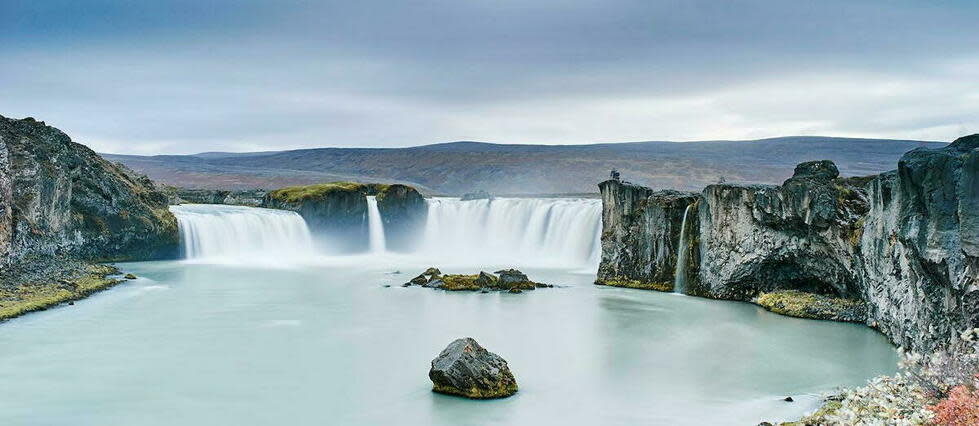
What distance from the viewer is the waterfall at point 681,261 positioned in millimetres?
36719

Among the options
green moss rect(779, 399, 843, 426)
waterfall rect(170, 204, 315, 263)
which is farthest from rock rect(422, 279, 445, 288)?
green moss rect(779, 399, 843, 426)

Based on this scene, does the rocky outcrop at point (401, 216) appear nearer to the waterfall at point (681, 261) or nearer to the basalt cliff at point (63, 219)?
the basalt cliff at point (63, 219)

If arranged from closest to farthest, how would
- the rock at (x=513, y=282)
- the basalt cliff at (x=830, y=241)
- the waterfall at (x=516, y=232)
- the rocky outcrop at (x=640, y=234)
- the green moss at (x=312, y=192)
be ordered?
the basalt cliff at (x=830, y=241)
the rocky outcrop at (x=640, y=234)
the rock at (x=513, y=282)
the waterfall at (x=516, y=232)
the green moss at (x=312, y=192)

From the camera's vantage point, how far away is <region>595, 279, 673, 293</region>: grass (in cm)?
3828

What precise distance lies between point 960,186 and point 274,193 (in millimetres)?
60933

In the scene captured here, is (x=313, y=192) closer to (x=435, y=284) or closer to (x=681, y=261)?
(x=435, y=284)

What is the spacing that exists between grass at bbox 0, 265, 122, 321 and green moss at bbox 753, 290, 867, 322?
28.9 metres

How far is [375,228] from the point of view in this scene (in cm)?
6906

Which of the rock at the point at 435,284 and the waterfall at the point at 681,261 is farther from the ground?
the waterfall at the point at 681,261

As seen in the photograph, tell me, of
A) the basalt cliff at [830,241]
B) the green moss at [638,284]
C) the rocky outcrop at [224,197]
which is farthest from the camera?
the rocky outcrop at [224,197]

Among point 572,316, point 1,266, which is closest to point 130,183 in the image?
point 1,266

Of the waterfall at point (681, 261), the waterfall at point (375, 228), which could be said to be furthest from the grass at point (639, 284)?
the waterfall at point (375, 228)

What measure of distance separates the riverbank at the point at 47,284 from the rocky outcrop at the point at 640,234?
25.3m

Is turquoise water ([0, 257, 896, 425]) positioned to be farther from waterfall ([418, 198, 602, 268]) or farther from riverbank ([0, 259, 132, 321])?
waterfall ([418, 198, 602, 268])
